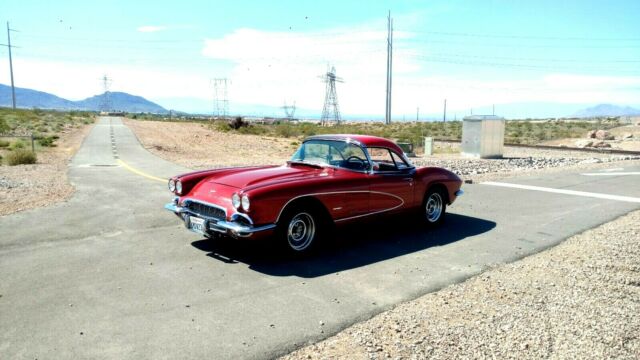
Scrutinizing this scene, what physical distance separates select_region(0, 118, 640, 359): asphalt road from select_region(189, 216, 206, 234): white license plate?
12.8 inches

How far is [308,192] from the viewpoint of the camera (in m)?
5.55

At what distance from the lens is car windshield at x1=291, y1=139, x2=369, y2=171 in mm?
6430

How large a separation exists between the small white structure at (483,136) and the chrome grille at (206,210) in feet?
60.9

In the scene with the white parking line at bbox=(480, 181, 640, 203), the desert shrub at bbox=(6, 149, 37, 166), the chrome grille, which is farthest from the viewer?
the desert shrub at bbox=(6, 149, 37, 166)

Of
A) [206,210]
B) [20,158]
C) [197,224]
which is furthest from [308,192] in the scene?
[20,158]

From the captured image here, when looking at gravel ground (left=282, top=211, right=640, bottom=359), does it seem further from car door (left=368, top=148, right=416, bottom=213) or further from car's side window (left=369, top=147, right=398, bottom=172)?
car's side window (left=369, top=147, right=398, bottom=172)

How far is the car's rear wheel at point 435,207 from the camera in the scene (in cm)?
748

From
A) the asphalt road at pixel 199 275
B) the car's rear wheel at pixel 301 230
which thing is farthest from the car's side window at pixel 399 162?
the car's rear wheel at pixel 301 230

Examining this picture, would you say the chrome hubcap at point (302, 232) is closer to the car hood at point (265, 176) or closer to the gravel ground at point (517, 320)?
the car hood at point (265, 176)

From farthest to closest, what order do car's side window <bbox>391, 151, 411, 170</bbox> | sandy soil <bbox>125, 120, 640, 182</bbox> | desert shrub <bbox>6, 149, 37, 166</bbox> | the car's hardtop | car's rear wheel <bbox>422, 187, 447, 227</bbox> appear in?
sandy soil <bbox>125, 120, 640, 182</bbox>, desert shrub <bbox>6, 149, 37, 166</bbox>, car's rear wheel <bbox>422, 187, 447, 227</bbox>, car's side window <bbox>391, 151, 411, 170</bbox>, the car's hardtop

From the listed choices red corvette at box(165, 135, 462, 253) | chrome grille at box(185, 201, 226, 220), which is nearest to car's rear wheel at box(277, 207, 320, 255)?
red corvette at box(165, 135, 462, 253)

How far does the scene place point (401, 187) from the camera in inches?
267

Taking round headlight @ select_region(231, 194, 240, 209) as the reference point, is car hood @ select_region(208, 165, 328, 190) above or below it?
above

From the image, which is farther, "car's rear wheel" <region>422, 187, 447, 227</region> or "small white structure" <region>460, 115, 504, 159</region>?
"small white structure" <region>460, 115, 504, 159</region>
